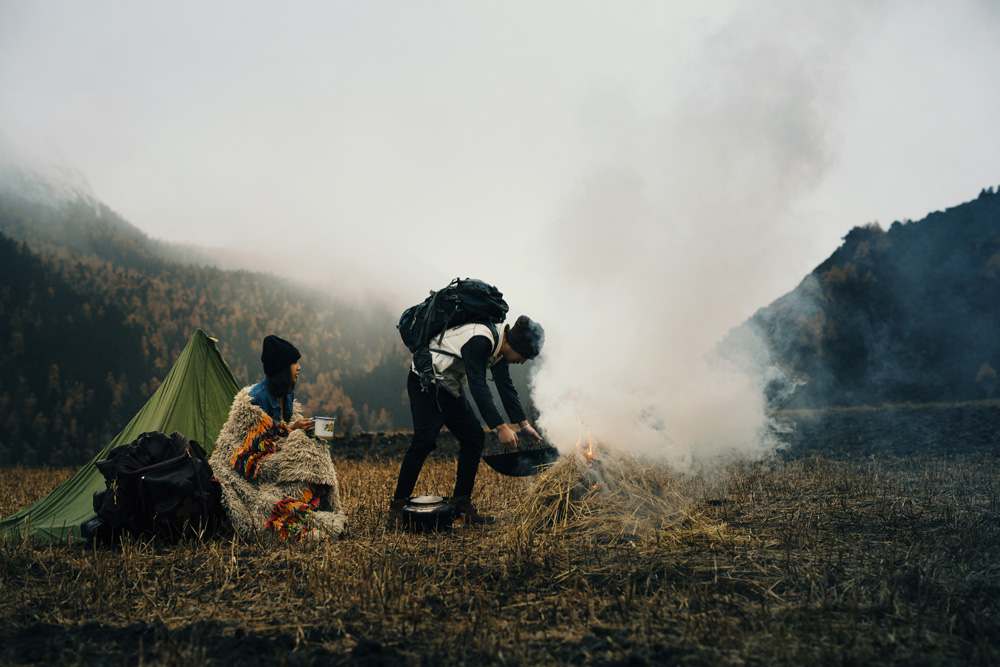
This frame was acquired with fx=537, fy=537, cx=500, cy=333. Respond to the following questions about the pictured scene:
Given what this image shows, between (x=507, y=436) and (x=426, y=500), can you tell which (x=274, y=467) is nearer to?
(x=426, y=500)

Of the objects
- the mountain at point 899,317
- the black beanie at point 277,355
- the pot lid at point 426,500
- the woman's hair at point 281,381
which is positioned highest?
the mountain at point 899,317

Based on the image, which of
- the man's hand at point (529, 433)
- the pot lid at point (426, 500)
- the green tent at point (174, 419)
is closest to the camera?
the man's hand at point (529, 433)

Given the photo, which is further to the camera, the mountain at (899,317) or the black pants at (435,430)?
the mountain at (899,317)

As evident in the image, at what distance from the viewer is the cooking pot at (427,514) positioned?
4.27 meters

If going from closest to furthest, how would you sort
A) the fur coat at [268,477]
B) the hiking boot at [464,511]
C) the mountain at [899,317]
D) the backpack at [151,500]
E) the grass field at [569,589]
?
1. the grass field at [569,589]
2. the backpack at [151,500]
3. the fur coat at [268,477]
4. the hiking boot at [464,511]
5. the mountain at [899,317]

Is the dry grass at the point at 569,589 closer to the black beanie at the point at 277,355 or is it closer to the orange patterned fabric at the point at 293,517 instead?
the orange patterned fabric at the point at 293,517

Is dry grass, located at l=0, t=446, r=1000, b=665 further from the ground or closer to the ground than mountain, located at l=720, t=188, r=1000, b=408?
closer to the ground

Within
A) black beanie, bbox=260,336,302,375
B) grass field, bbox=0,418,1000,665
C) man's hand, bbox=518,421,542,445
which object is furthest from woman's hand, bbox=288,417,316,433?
man's hand, bbox=518,421,542,445

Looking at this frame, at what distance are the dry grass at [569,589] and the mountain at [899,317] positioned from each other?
1283 cm

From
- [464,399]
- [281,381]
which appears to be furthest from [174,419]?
[464,399]

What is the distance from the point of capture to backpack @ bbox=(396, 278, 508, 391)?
4363mm

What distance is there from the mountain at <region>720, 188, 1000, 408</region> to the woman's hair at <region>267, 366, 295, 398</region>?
14.3m

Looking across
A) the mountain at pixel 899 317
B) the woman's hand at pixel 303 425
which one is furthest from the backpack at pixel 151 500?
the mountain at pixel 899 317

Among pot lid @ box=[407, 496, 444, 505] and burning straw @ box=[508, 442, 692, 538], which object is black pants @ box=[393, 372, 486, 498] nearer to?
pot lid @ box=[407, 496, 444, 505]
